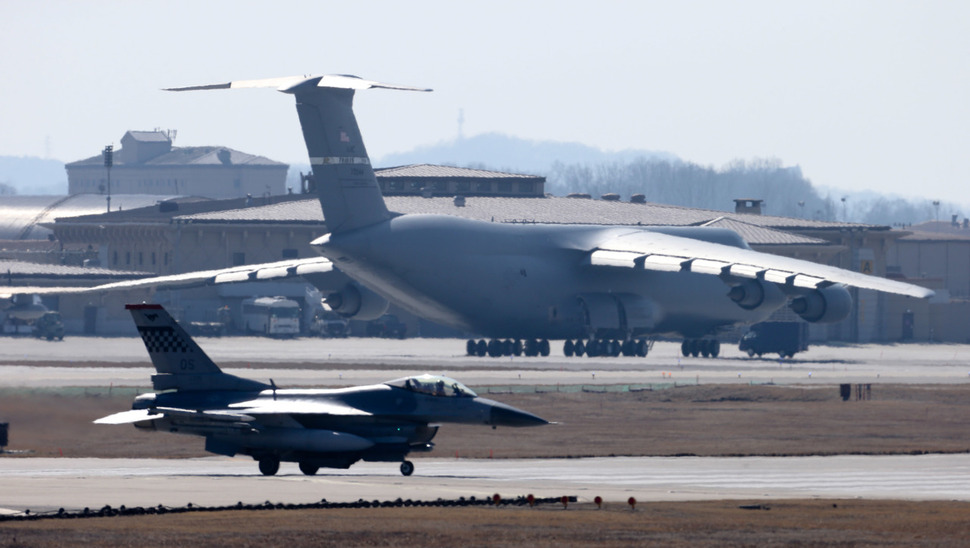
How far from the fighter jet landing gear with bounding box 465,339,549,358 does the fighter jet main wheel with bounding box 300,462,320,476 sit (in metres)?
43.3

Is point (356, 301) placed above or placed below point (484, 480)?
above

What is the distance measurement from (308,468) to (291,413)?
1.38 metres

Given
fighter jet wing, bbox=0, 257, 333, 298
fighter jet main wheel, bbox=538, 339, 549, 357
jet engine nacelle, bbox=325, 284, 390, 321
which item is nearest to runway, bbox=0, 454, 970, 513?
jet engine nacelle, bbox=325, 284, 390, 321

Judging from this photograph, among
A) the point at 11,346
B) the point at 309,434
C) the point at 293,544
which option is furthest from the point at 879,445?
the point at 11,346

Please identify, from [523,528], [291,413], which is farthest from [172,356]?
[523,528]

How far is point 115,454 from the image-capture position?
36.3 metres

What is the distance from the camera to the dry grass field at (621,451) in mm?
22000

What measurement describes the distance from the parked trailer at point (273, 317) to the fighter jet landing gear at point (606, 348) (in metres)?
23.0

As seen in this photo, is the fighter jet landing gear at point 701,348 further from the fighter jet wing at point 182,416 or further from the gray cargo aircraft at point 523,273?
the fighter jet wing at point 182,416

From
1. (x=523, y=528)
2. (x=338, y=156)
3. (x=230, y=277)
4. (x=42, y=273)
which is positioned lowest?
(x=523, y=528)

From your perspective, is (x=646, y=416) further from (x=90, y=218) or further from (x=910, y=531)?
(x=90, y=218)

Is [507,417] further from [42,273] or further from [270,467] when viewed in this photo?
[42,273]

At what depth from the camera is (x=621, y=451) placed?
37.4m

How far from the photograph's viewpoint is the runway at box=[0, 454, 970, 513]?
27.0 m
